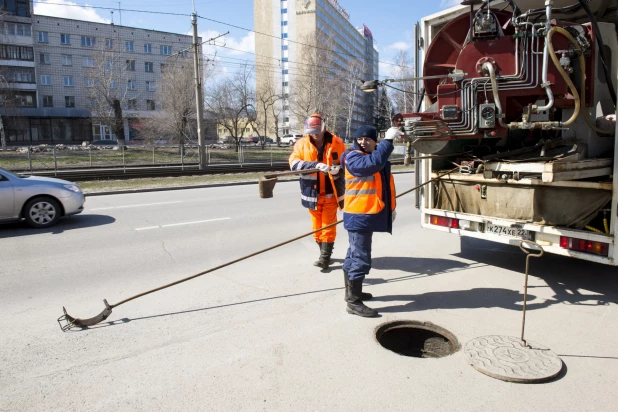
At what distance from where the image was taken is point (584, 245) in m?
4.57

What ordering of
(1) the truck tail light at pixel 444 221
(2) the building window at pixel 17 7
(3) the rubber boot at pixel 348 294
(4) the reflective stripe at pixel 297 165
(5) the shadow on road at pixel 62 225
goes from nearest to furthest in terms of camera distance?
(3) the rubber boot at pixel 348 294, (4) the reflective stripe at pixel 297 165, (1) the truck tail light at pixel 444 221, (5) the shadow on road at pixel 62 225, (2) the building window at pixel 17 7

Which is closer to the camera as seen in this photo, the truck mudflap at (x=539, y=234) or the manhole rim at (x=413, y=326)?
the manhole rim at (x=413, y=326)

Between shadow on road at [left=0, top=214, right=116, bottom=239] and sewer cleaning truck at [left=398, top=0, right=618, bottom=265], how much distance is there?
6.51 meters

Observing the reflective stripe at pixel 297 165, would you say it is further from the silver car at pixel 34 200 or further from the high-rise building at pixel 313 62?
the high-rise building at pixel 313 62

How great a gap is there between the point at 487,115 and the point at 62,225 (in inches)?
313

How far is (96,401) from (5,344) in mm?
1428

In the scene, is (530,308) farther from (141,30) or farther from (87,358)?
(141,30)

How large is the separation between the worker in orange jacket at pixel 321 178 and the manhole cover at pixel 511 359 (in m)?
2.40

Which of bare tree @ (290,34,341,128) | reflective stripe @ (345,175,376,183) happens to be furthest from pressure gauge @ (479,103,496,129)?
bare tree @ (290,34,341,128)

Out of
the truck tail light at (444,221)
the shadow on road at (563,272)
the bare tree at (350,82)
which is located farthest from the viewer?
the bare tree at (350,82)

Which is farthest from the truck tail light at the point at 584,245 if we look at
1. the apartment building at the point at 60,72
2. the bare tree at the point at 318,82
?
the apartment building at the point at 60,72

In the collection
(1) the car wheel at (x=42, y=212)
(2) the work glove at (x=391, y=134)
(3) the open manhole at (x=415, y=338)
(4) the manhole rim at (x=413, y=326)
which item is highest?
(2) the work glove at (x=391, y=134)

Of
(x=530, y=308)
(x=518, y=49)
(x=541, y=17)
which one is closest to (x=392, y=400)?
(x=530, y=308)

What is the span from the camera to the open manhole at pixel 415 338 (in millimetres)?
4012
